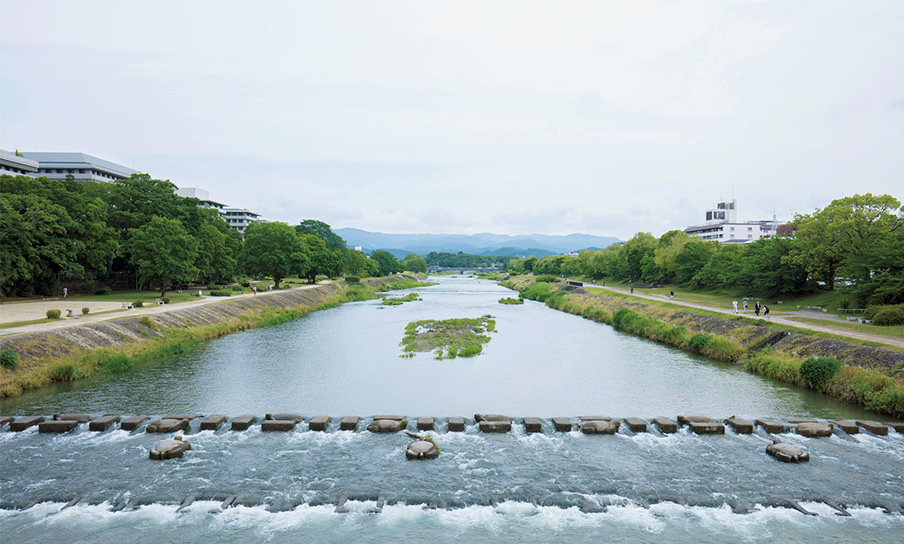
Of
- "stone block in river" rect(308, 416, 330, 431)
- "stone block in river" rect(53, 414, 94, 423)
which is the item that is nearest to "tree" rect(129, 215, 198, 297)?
"stone block in river" rect(53, 414, 94, 423)

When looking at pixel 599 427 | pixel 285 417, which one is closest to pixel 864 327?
pixel 599 427

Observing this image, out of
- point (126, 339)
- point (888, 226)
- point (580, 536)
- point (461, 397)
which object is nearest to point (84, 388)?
point (126, 339)

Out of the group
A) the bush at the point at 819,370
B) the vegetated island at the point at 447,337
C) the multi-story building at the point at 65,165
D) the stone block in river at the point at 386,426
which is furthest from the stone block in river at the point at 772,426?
the multi-story building at the point at 65,165

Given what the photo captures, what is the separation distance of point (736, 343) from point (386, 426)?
2313 centimetres

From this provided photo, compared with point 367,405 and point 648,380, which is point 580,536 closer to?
point 367,405

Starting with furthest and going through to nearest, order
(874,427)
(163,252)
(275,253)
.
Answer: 1. (275,253)
2. (163,252)
3. (874,427)

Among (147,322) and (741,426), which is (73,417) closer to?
(147,322)

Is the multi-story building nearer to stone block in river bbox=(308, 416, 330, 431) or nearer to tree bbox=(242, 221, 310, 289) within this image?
tree bbox=(242, 221, 310, 289)

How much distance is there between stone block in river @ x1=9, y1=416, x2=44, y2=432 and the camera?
16.3 meters

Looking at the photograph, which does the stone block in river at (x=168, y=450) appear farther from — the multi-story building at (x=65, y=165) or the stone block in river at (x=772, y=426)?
the multi-story building at (x=65, y=165)

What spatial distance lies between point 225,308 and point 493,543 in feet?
127

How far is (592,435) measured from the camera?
16516mm

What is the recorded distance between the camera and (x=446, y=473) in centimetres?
1355

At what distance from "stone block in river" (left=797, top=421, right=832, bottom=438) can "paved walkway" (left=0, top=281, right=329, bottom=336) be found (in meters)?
34.0
